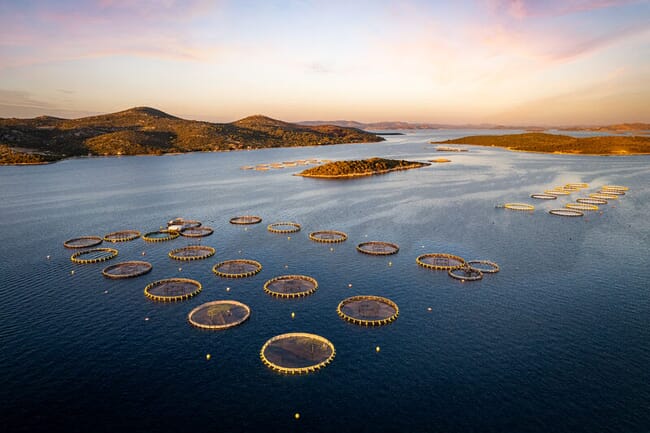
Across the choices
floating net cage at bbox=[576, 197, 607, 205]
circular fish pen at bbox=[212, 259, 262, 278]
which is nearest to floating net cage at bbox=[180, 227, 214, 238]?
circular fish pen at bbox=[212, 259, 262, 278]

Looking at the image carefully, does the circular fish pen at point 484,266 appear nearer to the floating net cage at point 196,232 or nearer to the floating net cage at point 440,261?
the floating net cage at point 440,261

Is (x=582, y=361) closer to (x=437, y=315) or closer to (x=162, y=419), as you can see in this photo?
(x=437, y=315)

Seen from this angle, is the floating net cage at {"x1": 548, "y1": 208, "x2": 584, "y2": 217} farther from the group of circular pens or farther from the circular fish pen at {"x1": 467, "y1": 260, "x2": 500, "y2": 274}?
the group of circular pens

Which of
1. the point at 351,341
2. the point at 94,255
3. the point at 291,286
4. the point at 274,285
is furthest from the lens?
the point at 94,255

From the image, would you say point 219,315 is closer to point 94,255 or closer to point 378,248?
point 378,248

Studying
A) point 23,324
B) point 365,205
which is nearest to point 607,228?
point 365,205

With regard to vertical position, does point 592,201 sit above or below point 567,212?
above

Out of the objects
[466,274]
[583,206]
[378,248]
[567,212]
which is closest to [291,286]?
[378,248]
